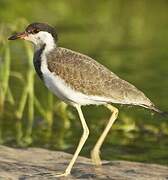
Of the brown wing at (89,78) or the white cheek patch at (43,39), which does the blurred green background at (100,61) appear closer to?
the brown wing at (89,78)

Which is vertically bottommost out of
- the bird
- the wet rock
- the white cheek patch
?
the wet rock

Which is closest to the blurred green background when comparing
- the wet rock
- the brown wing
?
the wet rock

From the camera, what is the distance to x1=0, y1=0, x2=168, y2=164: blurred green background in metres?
13.9

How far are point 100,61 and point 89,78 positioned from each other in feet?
36.1

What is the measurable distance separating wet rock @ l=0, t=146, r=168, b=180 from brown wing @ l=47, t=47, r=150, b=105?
91cm

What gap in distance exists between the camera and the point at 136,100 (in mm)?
9930

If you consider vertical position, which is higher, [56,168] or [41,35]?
[41,35]

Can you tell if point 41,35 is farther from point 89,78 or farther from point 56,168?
point 56,168

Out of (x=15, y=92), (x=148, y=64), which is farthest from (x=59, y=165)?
(x=148, y=64)

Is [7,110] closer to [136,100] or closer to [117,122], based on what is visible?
[117,122]

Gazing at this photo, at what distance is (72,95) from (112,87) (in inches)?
18.5

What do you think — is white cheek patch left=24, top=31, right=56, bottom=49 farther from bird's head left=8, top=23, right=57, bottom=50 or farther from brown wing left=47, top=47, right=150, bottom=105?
brown wing left=47, top=47, right=150, bottom=105

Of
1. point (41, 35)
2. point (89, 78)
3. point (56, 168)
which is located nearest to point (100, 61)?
point (56, 168)

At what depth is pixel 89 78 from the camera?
32.5 ft
